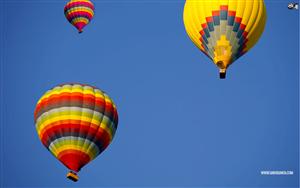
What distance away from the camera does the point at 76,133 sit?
2866cm

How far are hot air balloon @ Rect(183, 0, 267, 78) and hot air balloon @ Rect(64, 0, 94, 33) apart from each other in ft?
39.5

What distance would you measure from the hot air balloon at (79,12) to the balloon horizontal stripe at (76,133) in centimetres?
1293

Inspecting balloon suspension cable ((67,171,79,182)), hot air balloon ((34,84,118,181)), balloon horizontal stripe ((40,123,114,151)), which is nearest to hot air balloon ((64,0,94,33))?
hot air balloon ((34,84,118,181))

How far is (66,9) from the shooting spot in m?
41.1

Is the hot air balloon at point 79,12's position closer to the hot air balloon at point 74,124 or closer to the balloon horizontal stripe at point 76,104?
the hot air balloon at point 74,124

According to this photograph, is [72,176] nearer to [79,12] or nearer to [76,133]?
[76,133]

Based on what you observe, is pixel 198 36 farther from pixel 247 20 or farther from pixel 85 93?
pixel 85 93

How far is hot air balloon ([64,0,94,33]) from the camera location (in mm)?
40781

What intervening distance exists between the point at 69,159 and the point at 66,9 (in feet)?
46.5

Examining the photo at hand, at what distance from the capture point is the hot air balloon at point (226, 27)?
2922cm

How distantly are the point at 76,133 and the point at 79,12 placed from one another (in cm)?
1341

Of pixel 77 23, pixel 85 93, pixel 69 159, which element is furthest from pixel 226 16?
pixel 77 23

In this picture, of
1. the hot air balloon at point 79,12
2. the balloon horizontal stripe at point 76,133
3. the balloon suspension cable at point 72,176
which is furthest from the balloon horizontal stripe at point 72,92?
the hot air balloon at point 79,12

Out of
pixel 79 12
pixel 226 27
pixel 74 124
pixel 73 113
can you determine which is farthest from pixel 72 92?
pixel 79 12
